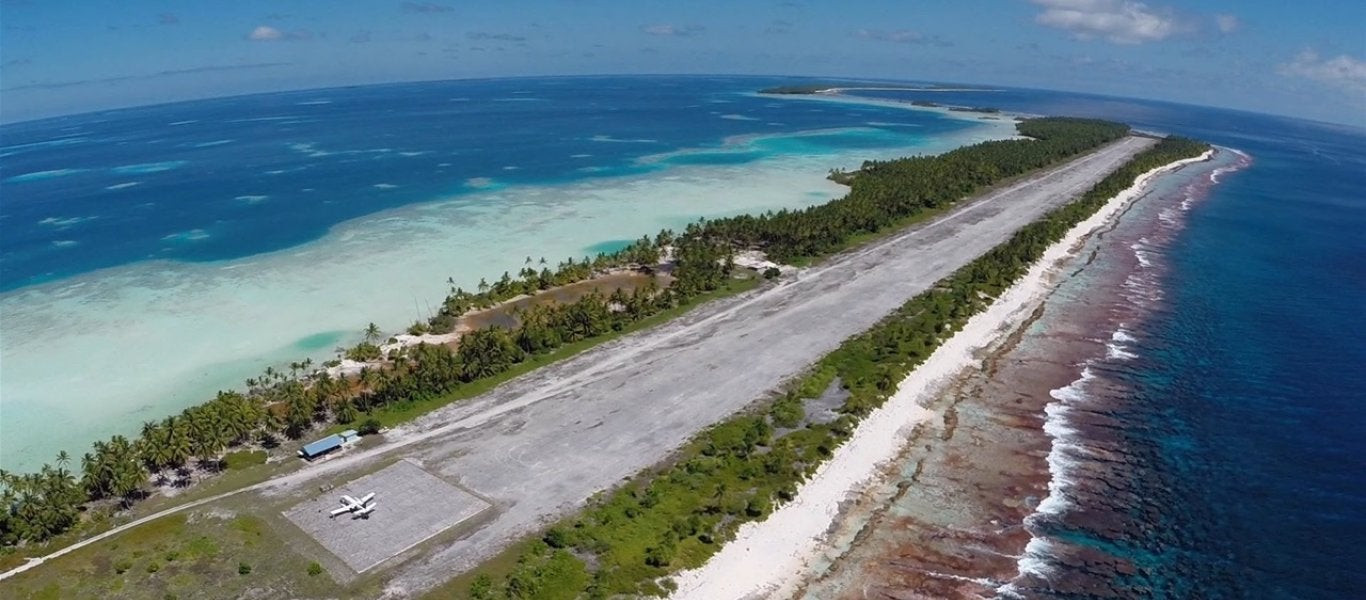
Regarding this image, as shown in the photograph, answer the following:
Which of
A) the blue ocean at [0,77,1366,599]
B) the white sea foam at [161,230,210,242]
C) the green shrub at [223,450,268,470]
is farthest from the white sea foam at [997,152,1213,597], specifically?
the white sea foam at [161,230,210,242]

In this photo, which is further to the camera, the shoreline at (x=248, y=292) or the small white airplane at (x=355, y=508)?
the shoreline at (x=248, y=292)

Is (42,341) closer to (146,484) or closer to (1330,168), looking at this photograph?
(146,484)

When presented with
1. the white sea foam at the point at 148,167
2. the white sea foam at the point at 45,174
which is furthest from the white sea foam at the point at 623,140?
the white sea foam at the point at 45,174

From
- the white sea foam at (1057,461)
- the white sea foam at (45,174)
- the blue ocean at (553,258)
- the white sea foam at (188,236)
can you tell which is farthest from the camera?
the white sea foam at (45,174)

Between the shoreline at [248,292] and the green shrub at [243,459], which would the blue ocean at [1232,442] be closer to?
the green shrub at [243,459]

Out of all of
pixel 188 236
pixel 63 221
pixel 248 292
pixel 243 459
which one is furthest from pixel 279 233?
pixel 243 459
